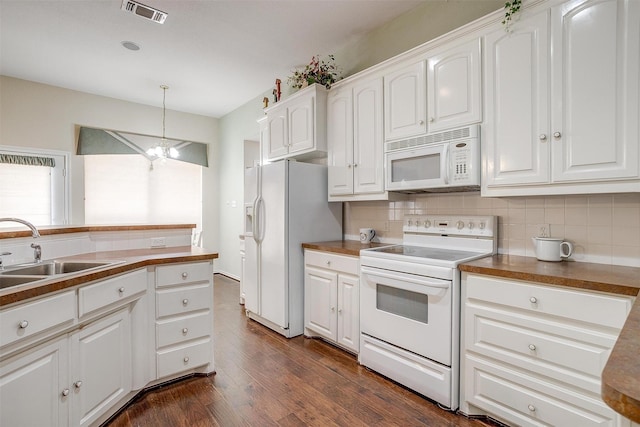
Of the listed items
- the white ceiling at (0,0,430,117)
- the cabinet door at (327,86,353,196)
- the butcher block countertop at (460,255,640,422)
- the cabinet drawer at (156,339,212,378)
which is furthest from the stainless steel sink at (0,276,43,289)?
the white ceiling at (0,0,430,117)

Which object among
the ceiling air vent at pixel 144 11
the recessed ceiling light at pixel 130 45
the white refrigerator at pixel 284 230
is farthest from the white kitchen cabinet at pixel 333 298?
the recessed ceiling light at pixel 130 45

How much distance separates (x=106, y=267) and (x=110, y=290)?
128 mm

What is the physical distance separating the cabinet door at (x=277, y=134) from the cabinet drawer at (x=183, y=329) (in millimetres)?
1963

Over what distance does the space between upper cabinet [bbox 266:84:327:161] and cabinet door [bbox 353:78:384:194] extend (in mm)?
395

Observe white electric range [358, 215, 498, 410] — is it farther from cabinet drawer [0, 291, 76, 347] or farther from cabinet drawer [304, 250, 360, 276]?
cabinet drawer [0, 291, 76, 347]

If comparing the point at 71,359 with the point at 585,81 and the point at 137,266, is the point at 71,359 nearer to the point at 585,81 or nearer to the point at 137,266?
the point at 137,266

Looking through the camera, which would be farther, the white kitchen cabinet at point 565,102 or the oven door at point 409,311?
the oven door at point 409,311

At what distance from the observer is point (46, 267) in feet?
6.22

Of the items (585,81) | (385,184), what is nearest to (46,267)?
(385,184)

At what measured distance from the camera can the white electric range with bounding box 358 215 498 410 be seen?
189 cm

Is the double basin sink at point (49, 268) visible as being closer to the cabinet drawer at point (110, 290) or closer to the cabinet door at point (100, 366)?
the cabinet drawer at point (110, 290)

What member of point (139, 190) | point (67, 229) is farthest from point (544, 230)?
point (139, 190)

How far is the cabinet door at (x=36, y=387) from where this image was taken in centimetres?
124

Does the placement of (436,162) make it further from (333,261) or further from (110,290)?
(110,290)
